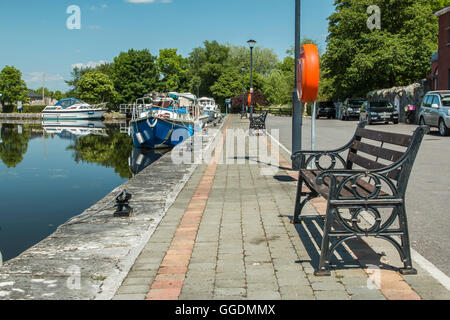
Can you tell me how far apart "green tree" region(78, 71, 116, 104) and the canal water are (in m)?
66.7

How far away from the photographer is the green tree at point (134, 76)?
276 ft

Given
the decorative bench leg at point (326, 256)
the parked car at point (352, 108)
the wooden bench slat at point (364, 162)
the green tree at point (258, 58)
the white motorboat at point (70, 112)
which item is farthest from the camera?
the green tree at point (258, 58)

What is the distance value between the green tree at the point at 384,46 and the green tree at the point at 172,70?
5169cm

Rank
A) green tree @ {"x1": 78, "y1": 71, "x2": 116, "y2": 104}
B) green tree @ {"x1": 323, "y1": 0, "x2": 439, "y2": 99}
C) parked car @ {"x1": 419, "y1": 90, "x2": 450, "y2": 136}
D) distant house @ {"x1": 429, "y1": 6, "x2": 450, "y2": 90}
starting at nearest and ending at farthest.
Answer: parked car @ {"x1": 419, "y1": 90, "x2": 450, "y2": 136}
distant house @ {"x1": 429, "y1": 6, "x2": 450, "y2": 90}
green tree @ {"x1": 323, "y1": 0, "x2": 439, "y2": 99}
green tree @ {"x1": 78, "y1": 71, "x2": 116, "y2": 104}

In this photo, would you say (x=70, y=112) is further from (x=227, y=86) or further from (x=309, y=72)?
(x=309, y=72)

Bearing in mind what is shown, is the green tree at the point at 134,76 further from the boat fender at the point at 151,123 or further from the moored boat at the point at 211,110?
the boat fender at the point at 151,123

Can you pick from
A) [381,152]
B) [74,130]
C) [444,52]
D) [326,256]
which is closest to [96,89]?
[74,130]

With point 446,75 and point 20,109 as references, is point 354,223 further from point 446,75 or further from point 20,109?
point 20,109

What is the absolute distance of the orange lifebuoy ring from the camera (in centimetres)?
759

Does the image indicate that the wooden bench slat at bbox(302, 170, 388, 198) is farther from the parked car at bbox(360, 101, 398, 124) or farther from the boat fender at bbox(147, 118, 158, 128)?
the parked car at bbox(360, 101, 398, 124)

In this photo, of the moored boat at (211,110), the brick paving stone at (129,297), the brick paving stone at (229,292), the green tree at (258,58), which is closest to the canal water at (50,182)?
the brick paving stone at (129,297)

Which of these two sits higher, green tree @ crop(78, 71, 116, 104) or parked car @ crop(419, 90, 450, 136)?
green tree @ crop(78, 71, 116, 104)

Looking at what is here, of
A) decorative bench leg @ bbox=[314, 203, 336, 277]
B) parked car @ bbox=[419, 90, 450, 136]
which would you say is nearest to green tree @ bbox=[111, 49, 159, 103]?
parked car @ bbox=[419, 90, 450, 136]

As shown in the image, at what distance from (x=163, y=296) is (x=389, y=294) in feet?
5.25
